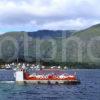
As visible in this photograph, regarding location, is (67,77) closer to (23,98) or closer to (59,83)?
(59,83)

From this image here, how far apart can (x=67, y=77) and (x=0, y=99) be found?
209 feet

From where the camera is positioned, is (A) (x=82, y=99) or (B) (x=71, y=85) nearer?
(A) (x=82, y=99)

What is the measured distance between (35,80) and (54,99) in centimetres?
6201

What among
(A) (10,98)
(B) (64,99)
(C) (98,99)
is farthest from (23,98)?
(C) (98,99)

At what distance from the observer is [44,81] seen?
166 m

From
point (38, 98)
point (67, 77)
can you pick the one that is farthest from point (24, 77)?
point (38, 98)

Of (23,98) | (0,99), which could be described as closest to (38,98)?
(23,98)

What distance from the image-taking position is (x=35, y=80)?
16588cm

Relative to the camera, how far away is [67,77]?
163m

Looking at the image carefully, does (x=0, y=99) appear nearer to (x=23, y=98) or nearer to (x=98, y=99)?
(x=23, y=98)

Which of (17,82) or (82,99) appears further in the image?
(17,82)

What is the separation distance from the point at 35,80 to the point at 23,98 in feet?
193

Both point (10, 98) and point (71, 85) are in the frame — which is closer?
point (10, 98)

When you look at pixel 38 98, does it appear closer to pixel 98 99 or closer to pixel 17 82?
pixel 98 99
